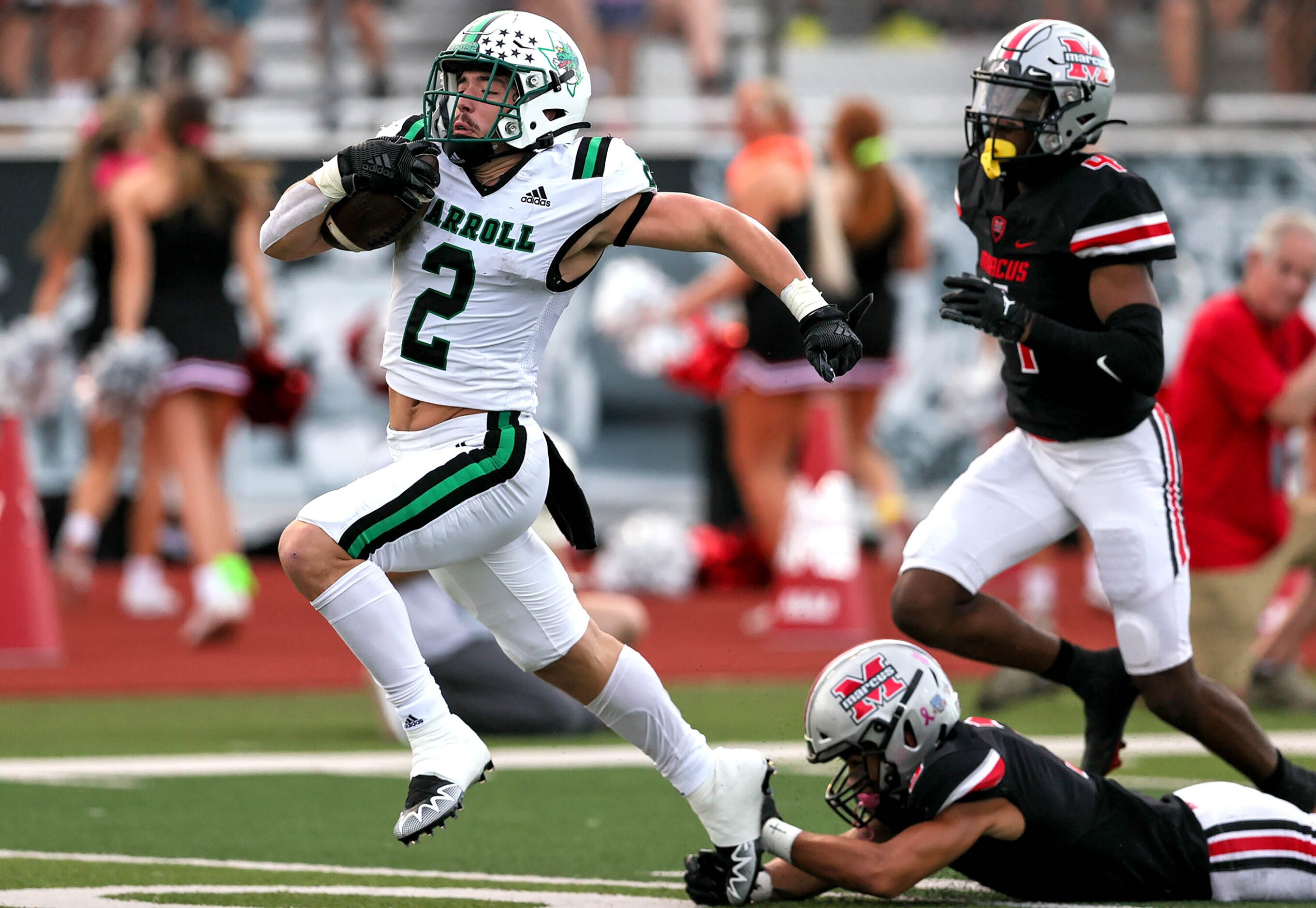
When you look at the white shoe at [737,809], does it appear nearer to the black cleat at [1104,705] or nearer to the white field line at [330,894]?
the white field line at [330,894]

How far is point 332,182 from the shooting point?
447cm

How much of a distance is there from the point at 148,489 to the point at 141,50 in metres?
4.26

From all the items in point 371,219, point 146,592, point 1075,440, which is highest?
point 371,219

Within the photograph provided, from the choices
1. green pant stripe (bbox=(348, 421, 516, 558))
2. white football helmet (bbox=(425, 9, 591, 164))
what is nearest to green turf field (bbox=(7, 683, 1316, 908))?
green pant stripe (bbox=(348, 421, 516, 558))

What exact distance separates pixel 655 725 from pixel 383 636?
2.24ft

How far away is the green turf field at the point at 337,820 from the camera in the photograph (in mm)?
4676

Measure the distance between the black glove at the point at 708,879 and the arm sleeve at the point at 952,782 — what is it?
0.45 metres

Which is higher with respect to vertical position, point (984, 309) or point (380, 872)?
point (984, 309)

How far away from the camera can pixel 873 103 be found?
415 inches

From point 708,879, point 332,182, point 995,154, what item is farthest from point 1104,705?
point 332,182

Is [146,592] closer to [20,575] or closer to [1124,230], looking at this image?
[20,575]

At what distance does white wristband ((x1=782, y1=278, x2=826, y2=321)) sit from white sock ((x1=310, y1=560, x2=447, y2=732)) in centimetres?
108

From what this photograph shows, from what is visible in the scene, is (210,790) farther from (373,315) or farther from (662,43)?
(662,43)

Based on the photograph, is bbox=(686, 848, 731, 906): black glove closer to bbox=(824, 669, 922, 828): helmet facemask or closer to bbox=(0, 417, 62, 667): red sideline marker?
bbox=(824, 669, 922, 828): helmet facemask
